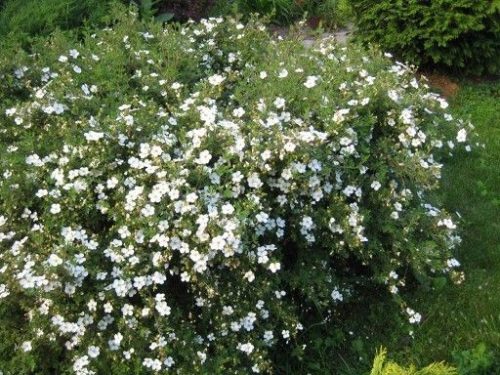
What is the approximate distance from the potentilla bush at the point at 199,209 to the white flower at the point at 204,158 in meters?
0.01

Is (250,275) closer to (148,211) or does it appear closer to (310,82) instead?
(148,211)

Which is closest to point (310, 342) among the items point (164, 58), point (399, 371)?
point (399, 371)

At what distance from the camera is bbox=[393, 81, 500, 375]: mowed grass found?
3.62 meters

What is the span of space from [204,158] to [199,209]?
270mm

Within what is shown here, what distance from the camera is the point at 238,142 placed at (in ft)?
10.7

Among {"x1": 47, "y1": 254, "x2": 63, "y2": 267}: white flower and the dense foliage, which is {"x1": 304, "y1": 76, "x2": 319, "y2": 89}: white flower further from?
the dense foliage

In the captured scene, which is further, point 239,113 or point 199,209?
point 239,113

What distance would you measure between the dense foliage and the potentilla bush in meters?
A: 2.65

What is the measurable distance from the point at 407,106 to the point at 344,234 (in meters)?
0.89

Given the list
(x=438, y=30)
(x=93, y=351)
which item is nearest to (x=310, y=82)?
(x=93, y=351)

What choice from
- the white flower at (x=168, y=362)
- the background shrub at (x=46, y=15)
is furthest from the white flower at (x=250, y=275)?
the background shrub at (x=46, y=15)

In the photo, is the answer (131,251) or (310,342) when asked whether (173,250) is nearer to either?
(131,251)

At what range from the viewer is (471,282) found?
407 centimetres

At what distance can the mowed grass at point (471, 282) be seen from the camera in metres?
3.62
